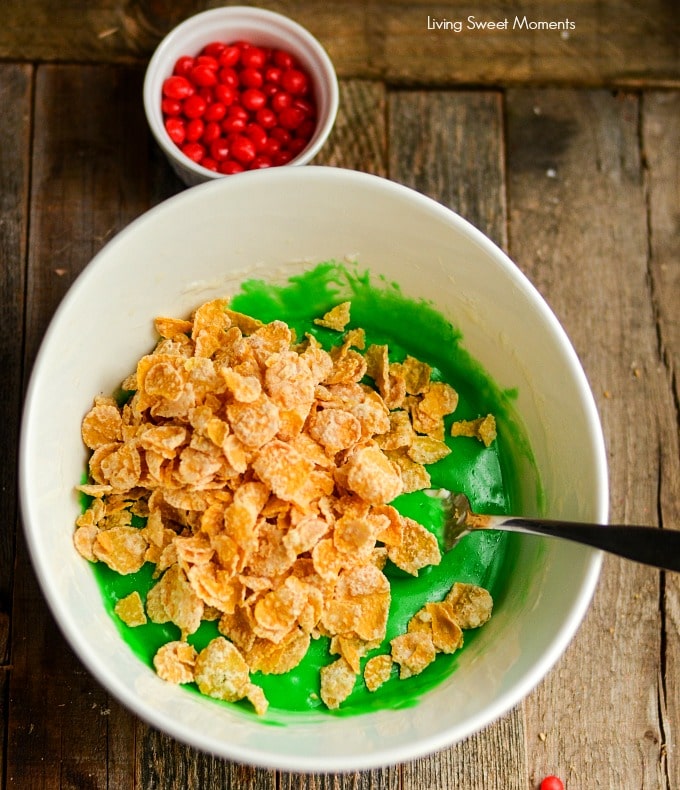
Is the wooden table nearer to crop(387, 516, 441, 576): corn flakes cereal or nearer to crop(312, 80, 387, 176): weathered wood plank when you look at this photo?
crop(312, 80, 387, 176): weathered wood plank

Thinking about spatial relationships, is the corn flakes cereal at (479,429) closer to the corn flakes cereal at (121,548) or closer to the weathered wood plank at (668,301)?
the weathered wood plank at (668,301)

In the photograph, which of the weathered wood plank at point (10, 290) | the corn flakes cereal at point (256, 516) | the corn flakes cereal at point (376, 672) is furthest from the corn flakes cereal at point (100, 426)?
the corn flakes cereal at point (376, 672)

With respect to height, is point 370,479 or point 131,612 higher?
point 370,479

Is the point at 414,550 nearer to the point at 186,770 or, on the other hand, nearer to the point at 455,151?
the point at 186,770

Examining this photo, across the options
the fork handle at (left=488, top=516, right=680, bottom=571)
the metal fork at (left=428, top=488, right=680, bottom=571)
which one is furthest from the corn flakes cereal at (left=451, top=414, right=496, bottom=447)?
the fork handle at (left=488, top=516, right=680, bottom=571)

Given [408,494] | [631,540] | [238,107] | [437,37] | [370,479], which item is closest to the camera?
[631,540]

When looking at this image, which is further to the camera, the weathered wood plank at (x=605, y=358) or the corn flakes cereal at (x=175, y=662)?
the weathered wood plank at (x=605, y=358)

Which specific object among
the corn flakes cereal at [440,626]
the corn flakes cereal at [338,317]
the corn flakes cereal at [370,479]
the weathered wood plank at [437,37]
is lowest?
the corn flakes cereal at [440,626]

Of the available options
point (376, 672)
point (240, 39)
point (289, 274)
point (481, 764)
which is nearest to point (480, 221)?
point (289, 274)
